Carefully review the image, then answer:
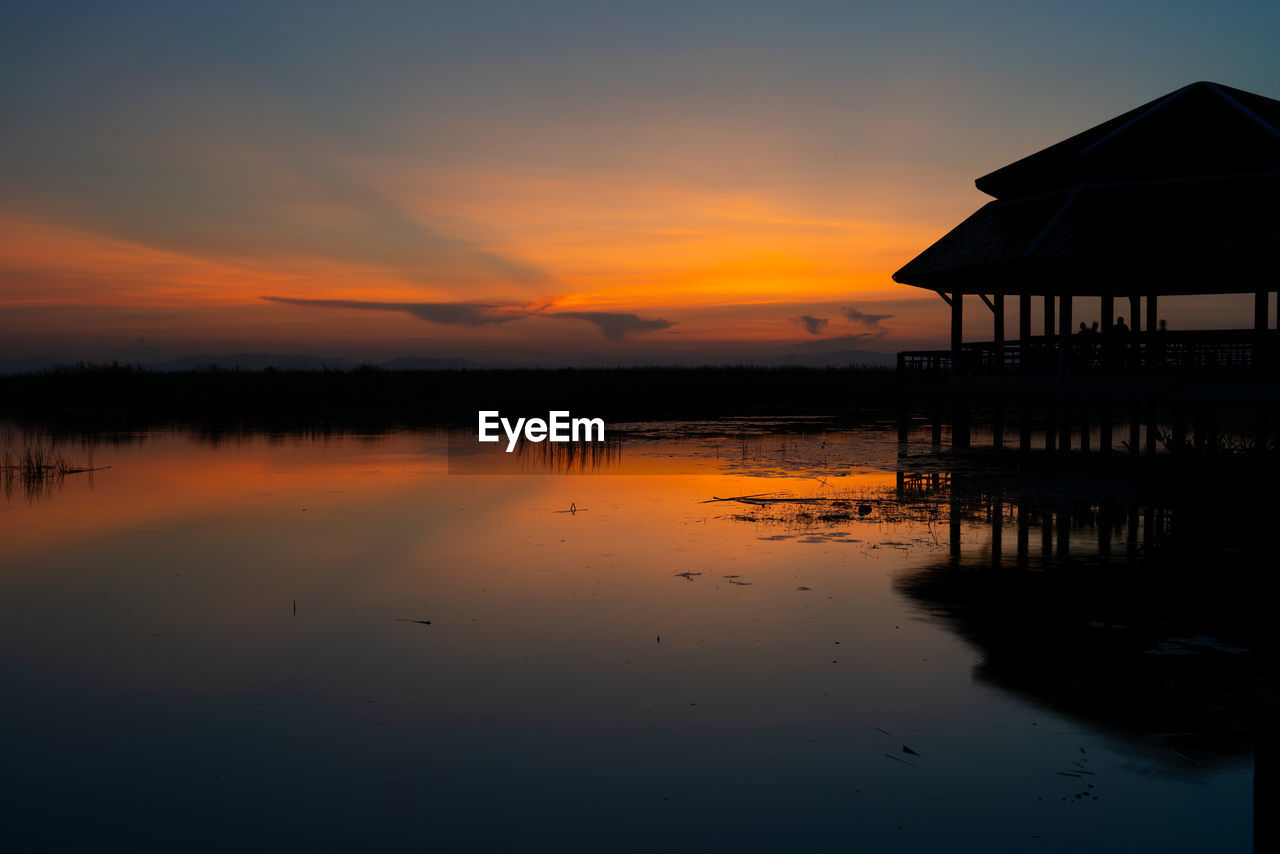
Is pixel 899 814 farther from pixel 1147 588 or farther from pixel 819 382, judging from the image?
pixel 819 382

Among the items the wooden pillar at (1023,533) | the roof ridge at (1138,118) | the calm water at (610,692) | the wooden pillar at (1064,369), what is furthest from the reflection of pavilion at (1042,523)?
the roof ridge at (1138,118)

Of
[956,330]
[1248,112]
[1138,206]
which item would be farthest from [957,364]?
[1248,112]

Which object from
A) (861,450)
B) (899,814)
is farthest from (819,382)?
(899,814)

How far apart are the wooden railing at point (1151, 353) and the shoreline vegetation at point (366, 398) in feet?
75.7

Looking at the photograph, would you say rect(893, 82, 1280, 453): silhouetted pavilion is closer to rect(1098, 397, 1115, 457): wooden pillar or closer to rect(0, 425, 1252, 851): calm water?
rect(1098, 397, 1115, 457): wooden pillar

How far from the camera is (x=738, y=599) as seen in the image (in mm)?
10844

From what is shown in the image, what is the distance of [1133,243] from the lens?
22.0m

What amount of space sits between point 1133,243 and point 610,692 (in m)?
18.5

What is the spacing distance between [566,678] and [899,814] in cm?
322

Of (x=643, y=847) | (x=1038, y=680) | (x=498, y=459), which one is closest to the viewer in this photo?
(x=643, y=847)

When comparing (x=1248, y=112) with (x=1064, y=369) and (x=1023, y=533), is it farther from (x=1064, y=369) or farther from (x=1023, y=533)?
(x=1023, y=533)

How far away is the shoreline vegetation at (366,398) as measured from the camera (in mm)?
47750

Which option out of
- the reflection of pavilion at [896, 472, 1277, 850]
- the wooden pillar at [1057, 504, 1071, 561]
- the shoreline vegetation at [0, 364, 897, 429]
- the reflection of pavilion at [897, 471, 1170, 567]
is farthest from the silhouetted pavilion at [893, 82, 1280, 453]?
the shoreline vegetation at [0, 364, 897, 429]

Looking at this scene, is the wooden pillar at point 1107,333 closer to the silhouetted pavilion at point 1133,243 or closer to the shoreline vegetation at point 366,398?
the silhouetted pavilion at point 1133,243
